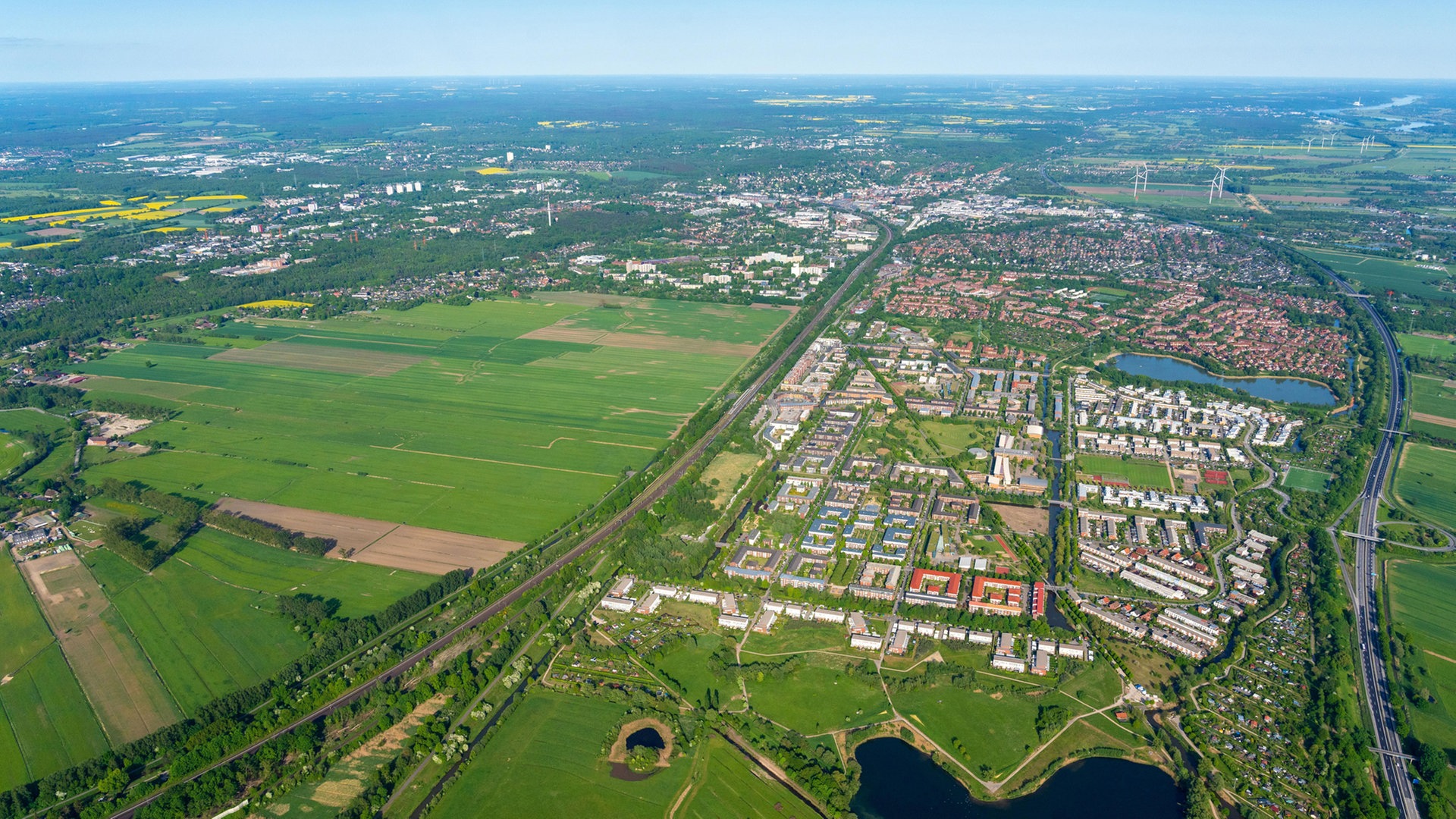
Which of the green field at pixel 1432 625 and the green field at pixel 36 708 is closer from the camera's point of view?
the green field at pixel 36 708

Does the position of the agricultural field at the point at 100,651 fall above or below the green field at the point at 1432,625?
below

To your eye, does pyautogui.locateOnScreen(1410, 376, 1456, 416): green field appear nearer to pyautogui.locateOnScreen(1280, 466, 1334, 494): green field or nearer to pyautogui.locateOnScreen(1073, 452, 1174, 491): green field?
pyautogui.locateOnScreen(1280, 466, 1334, 494): green field

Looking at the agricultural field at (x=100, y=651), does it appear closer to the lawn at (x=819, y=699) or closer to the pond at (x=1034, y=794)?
the lawn at (x=819, y=699)

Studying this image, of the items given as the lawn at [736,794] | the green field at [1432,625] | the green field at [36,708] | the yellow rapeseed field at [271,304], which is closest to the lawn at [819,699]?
the lawn at [736,794]

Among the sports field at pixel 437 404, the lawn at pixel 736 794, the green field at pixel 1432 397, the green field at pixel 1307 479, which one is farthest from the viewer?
the green field at pixel 1432 397

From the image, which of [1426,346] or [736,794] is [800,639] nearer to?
[736,794]

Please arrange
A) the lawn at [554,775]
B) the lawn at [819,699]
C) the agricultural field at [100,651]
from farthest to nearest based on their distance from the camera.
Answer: the agricultural field at [100,651]
the lawn at [819,699]
the lawn at [554,775]

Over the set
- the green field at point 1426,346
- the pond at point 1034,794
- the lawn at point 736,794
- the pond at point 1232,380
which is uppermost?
the green field at point 1426,346
